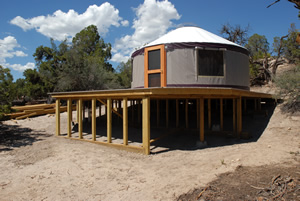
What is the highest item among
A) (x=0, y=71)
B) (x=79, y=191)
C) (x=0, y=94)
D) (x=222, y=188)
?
(x=0, y=71)

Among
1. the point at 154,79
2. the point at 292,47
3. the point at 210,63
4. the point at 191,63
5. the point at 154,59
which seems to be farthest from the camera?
the point at 292,47

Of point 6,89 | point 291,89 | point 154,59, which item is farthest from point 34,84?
point 291,89

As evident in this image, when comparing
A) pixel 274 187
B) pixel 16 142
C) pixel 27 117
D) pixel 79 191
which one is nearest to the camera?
pixel 274 187

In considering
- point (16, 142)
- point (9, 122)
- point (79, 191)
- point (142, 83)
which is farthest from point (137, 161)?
point (9, 122)

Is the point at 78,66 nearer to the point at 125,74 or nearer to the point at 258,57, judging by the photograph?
the point at 125,74

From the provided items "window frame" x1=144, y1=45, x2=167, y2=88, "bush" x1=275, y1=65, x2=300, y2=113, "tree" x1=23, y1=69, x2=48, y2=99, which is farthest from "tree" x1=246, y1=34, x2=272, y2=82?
"tree" x1=23, y1=69, x2=48, y2=99

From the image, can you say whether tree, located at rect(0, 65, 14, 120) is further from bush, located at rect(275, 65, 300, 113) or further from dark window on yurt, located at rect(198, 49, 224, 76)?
bush, located at rect(275, 65, 300, 113)

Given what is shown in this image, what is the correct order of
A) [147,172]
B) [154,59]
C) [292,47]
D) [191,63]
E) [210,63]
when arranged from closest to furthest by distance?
[147,172]
[191,63]
[210,63]
[154,59]
[292,47]

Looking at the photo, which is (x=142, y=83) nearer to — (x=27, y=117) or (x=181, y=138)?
(x=181, y=138)

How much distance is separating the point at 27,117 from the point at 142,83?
31.3 ft

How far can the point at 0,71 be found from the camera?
873 cm

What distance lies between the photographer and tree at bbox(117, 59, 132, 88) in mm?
27484

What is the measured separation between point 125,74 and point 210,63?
20.8 meters

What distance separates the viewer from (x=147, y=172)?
5297 mm
